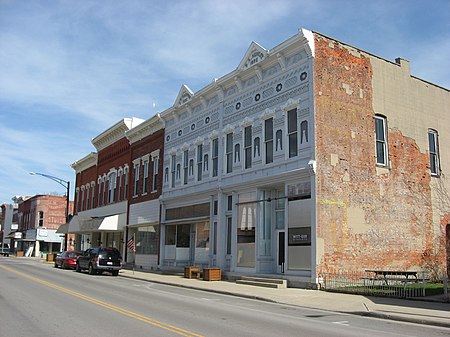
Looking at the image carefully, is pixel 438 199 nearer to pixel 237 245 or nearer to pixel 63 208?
pixel 237 245

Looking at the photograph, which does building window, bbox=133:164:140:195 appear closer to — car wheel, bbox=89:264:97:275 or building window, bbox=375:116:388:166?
car wheel, bbox=89:264:97:275

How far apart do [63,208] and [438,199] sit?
63.6 metres

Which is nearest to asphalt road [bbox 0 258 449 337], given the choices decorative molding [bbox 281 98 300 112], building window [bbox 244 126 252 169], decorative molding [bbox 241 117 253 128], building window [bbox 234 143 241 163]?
decorative molding [bbox 281 98 300 112]

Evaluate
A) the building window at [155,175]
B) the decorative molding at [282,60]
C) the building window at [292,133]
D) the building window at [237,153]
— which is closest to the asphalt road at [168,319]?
the building window at [292,133]

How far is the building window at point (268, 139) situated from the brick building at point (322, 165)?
68 mm

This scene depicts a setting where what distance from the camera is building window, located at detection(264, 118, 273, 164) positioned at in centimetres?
2316

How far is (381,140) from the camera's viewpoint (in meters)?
23.0

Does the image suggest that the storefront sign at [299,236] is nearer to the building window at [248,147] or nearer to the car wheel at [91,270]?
the building window at [248,147]

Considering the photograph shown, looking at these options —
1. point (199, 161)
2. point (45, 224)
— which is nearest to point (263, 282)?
point (199, 161)

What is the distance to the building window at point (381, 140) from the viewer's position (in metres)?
22.9

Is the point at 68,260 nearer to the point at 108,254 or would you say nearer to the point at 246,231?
the point at 108,254

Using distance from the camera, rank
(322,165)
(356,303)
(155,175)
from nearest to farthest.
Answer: (356,303), (322,165), (155,175)

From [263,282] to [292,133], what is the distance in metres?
6.83

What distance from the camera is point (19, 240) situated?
268 ft
